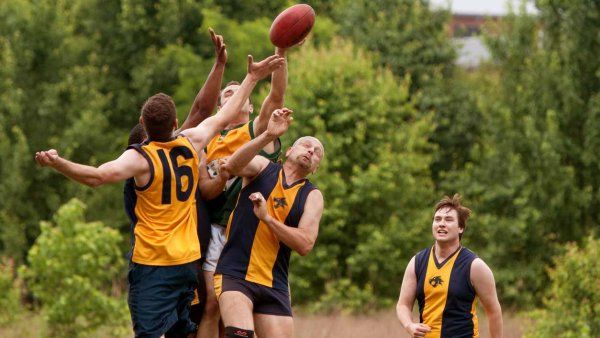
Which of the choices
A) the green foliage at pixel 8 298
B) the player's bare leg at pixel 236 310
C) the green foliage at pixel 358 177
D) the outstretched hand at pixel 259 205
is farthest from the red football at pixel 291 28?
the green foliage at pixel 358 177

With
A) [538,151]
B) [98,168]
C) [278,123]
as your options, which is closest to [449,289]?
[278,123]

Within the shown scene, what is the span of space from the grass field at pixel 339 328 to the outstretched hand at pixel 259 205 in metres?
9.16

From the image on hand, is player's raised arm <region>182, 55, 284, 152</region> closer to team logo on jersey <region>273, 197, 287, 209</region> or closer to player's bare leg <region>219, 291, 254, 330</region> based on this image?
team logo on jersey <region>273, 197, 287, 209</region>

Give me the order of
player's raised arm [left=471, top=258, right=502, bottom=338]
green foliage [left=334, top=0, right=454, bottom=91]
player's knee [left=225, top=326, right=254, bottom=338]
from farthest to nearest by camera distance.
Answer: green foliage [left=334, top=0, right=454, bottom=91]
player's raised arm [left=471, top=258, right=502, bottom=338]
player's knee [left=225, top=326, right=254, bottom=338]

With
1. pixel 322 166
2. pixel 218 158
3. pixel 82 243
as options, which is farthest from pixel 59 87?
pixel 218 158

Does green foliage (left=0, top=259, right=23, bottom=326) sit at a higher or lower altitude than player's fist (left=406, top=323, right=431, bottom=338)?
higher

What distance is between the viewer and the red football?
341 inches

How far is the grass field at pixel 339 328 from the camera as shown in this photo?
17844mm

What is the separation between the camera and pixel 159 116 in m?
7.29

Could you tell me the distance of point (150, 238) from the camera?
24.4 ft

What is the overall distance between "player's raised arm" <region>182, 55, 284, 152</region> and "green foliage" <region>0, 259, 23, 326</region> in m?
13.1

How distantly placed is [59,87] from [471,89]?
11478mm

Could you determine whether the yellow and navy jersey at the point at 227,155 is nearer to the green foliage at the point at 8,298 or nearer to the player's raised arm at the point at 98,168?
the player's raised arm at the point at 98,168

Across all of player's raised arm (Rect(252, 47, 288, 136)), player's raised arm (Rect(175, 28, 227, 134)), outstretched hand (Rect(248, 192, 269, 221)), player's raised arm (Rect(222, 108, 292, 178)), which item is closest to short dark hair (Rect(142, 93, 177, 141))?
player's raised arm (Rect(222, 108, 292, 178))
